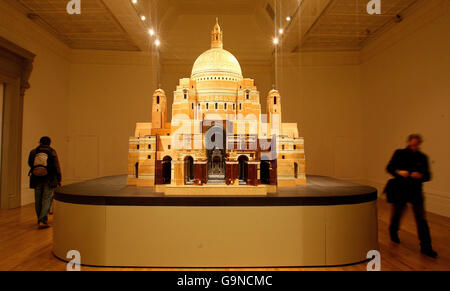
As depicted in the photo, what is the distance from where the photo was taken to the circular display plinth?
19.1 feet

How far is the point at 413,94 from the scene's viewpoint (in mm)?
11688

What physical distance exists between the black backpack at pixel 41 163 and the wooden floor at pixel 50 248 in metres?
1.69

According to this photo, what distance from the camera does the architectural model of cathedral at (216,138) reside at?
7.31 m

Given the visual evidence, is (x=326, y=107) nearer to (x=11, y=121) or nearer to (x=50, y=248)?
(x=50, y=248)

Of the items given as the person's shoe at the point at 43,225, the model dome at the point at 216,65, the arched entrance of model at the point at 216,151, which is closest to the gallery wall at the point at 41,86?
the person's shoe at the point at 43,225

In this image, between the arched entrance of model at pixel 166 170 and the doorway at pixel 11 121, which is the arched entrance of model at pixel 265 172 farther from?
the doorway at pixel 11 121

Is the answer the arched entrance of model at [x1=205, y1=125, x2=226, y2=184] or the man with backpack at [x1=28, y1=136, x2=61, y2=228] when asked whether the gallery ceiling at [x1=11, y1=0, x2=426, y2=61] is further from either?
the arched entrance of model at [x1=205, y1=125, x2=226, y2=184]

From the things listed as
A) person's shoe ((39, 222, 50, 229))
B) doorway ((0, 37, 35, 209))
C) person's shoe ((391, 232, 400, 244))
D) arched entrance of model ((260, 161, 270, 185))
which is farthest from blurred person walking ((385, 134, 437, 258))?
doorway ((0, 37, 35, 209))

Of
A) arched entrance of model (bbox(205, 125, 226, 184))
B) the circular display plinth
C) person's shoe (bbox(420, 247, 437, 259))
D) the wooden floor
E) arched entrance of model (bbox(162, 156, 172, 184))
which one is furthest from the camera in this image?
arched entrance of model (bbox(205, 125, 226, 184))

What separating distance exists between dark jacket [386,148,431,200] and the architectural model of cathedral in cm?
270

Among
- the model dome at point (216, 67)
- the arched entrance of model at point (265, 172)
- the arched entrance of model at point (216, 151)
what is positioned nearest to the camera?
the arched entrance of model at point (265, 172)

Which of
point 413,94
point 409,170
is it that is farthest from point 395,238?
point 413,94
